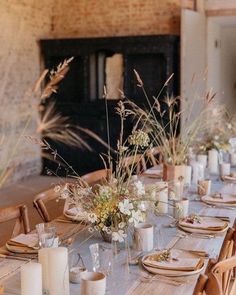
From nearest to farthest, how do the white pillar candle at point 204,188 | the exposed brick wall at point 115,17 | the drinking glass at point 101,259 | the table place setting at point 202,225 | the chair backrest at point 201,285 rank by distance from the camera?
the chair backrest at point 201,285, the drinking glass at point 101,259, the table place setting at point 202,225, the white pillar candle at point 204,188, the exposed brick wall at point 115,17

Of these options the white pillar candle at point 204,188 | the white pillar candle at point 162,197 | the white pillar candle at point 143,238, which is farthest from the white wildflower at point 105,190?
the white pillar candle at point 204,188

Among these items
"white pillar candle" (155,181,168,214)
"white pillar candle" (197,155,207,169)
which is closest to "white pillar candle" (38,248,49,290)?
"white pillar candle" (155,181,168,214)

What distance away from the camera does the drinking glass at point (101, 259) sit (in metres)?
2.24

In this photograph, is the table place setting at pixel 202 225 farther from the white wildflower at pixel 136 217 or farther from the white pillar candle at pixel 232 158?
the white pillar candle at pixel 232 158

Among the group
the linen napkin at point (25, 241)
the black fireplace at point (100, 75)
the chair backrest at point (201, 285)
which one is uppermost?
the black fireplace at point (100, 75)

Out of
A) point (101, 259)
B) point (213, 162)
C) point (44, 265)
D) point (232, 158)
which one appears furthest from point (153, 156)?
point (44, 265)

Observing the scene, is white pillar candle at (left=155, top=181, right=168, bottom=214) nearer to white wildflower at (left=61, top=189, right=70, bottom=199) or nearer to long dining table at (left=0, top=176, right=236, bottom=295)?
long dining table at (left=0, top=176, right=236, bottom=295)

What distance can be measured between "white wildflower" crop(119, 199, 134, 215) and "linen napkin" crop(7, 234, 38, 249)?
1.65 ft

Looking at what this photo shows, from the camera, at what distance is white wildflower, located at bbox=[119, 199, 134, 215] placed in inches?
95.7

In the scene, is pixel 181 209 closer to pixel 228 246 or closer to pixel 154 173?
pixel 228 246

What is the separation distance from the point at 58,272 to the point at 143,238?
651 mm

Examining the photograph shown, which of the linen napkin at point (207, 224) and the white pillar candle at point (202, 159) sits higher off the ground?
the white pillar candle at point (202, 159)

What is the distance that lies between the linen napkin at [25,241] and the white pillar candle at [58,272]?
0.57 metres

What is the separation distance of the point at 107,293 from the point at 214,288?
0.44 metres
